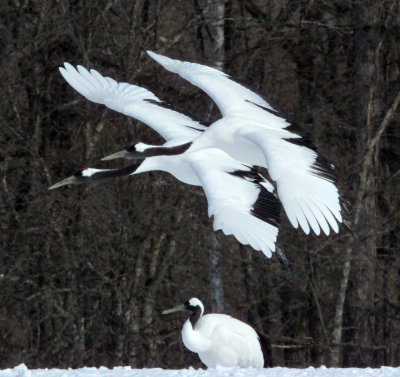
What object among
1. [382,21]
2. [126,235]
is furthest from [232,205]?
[382,21]

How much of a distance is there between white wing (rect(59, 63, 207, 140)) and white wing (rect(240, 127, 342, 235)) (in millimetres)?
1434

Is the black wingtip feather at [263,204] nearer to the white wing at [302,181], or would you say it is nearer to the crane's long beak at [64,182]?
the white wing at [302,181]

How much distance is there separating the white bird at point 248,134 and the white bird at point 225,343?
1.23m

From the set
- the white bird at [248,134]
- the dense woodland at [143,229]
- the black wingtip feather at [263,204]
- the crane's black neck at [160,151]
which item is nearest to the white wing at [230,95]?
the white bird at [248,134]

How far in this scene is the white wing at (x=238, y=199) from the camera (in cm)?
1068

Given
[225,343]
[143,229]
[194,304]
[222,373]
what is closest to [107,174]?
[225,343]

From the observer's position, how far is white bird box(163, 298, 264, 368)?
13039mm

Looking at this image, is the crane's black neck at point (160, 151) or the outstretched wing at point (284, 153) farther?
the crane's black neck at point (160, 151)

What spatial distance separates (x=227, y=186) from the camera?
448 inches

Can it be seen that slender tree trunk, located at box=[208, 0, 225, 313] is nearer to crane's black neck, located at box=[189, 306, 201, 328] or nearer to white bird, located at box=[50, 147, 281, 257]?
crane's black neck, located at box=[189, 306, 201, 328]

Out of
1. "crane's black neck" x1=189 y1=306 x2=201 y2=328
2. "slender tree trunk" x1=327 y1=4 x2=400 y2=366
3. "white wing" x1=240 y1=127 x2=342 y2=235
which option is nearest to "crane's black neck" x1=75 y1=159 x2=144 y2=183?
"white wing" x1=240 y1=127 x2=342 y2=235

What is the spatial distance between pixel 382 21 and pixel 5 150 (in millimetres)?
4565

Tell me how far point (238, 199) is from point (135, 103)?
9.02 feet

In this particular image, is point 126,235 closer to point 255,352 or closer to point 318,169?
point 255,352
